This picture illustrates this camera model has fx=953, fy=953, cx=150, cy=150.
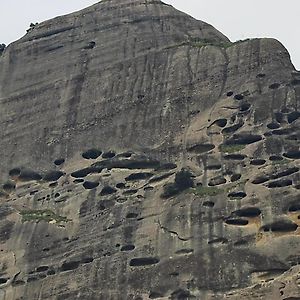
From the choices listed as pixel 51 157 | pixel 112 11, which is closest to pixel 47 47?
pixel 112 11

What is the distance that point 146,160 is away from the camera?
61.2 metres

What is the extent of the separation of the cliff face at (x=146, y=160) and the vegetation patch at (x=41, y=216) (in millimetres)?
130

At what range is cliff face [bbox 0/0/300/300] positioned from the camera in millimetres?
52750

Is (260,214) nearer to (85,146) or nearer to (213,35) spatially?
(85,146)

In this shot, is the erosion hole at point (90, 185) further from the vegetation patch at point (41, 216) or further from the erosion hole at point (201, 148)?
the erosion hole at point (201, 148)

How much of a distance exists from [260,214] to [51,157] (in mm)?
16875

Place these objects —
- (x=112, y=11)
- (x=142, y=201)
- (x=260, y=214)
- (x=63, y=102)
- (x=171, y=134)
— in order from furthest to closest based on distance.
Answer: (x=112, y=11), (x=63, y=102), (x=171, y=134), (x=142, y=201), (x=260, y=214)

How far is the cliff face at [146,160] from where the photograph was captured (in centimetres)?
5275

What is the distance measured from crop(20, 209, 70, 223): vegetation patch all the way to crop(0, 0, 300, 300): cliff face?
0.43ft

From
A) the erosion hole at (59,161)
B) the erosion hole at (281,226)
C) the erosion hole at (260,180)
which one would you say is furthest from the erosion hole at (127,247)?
the erosion hole at (59,161)

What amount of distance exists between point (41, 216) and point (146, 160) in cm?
768

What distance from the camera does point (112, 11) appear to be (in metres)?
71.4

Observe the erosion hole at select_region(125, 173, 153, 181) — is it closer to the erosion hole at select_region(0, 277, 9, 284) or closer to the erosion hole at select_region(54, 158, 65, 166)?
the erosion hole at select_region(54, 158, 65, 166)

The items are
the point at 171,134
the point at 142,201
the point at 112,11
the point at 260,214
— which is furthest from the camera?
the point at 112,11
